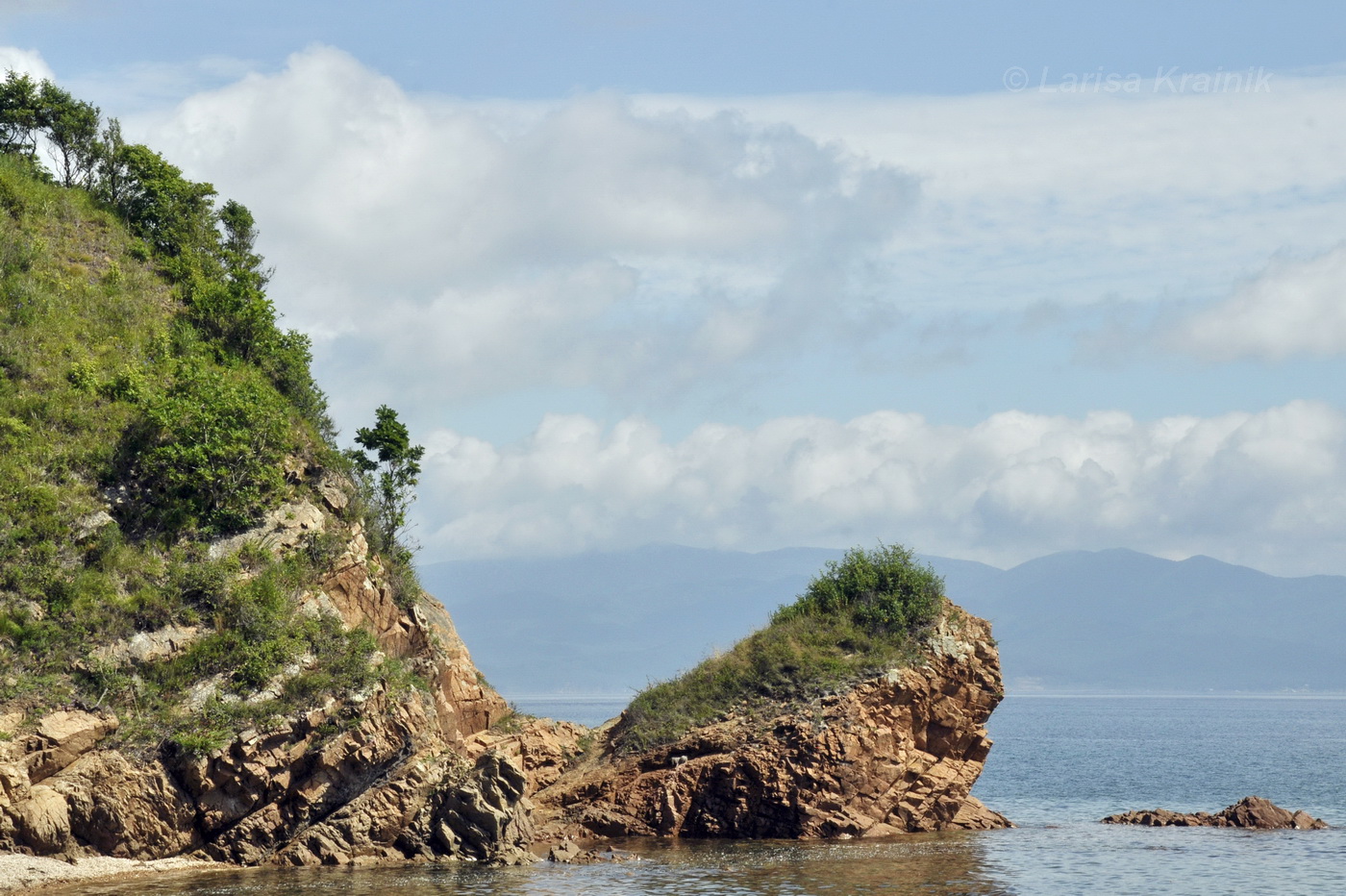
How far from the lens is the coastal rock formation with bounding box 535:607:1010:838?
50.5 meters

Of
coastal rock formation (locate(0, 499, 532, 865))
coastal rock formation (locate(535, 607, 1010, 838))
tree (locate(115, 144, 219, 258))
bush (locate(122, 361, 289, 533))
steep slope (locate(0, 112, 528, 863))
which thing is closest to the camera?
coastal rock formation (locate(0, 499, 532, 865))

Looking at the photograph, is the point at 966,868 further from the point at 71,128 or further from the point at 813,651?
the point at 71,128


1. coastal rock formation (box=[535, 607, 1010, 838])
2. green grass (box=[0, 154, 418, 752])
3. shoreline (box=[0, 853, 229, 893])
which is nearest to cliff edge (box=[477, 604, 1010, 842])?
coastal rock formation (box=[535, 607, 1010, 838])

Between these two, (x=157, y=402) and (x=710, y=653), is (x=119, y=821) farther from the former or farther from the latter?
(x=710, y=653)

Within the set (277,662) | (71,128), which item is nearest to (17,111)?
(71,128)

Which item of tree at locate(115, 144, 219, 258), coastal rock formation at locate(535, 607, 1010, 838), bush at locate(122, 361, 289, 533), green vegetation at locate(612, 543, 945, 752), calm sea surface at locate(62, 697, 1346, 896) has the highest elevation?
tree at locate(115, 144, 219, 258)

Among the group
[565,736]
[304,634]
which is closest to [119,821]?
[304,634]

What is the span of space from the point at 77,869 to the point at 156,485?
573 inches

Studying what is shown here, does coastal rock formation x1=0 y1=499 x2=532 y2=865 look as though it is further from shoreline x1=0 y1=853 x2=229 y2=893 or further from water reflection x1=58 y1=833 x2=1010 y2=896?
water reflection x1=58 y1=833 x2=1010 y2=896

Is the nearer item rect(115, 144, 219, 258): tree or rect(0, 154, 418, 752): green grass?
rect(0, 154, 418, 752): green grass

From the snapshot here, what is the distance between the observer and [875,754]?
51531 millimetres

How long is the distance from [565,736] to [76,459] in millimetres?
23894

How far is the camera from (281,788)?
4306cm

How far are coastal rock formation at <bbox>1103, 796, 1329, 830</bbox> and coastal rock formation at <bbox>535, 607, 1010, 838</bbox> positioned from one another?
296 inches
